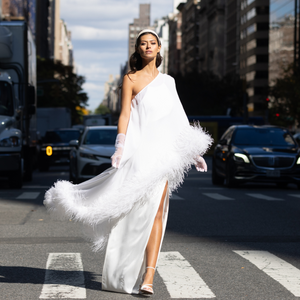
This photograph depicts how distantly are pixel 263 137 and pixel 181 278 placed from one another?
11778 mm

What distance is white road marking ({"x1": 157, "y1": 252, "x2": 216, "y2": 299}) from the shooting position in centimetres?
473

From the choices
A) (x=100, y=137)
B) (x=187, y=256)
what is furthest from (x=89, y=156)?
(x=187, y=256)

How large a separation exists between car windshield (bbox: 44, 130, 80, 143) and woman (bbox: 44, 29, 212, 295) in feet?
79.2

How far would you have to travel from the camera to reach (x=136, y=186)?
4.56 meters

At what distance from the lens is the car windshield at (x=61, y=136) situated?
2877 cm

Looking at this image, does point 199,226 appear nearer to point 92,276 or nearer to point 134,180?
point 92,276

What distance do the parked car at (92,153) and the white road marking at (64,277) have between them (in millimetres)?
9087

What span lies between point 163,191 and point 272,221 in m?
5.06

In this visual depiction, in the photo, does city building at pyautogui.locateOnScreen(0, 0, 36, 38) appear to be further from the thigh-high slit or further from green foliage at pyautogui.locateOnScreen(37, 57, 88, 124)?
the thigh-high slit

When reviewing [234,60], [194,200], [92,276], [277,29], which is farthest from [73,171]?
[234,60]

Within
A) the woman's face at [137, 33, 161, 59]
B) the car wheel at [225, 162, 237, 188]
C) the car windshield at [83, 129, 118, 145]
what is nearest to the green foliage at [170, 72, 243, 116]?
the car windshield at [83, 129, 118, 145]

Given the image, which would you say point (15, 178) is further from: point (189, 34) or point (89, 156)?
point (189, 34)

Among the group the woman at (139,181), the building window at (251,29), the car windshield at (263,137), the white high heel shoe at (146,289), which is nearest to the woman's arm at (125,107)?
the woman at (139,181)

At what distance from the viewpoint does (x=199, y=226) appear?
347 inches
